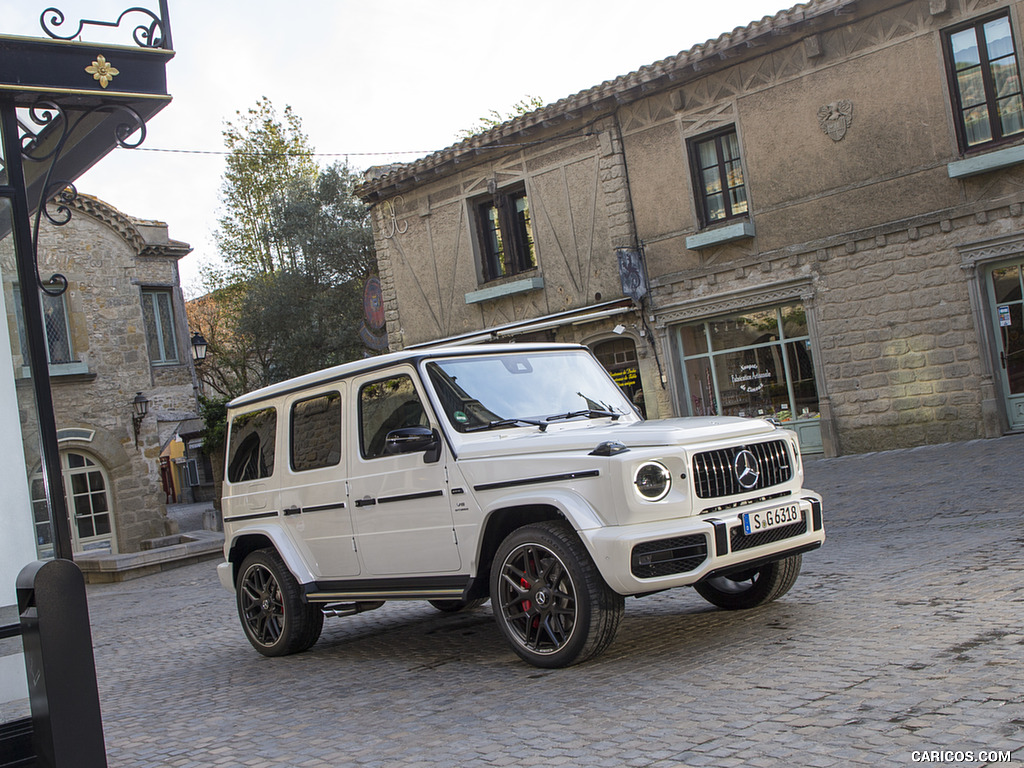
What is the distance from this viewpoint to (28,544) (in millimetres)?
4477

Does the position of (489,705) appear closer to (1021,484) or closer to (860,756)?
(860,756)

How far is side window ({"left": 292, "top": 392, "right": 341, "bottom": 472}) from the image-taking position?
22.5 feet

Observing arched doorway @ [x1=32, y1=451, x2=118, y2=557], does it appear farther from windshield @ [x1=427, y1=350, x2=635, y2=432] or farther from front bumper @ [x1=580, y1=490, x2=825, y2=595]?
front bumper @ [x1=580, y1=490, x2=825, y2=595]

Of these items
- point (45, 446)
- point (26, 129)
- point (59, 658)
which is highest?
point (26, 129)

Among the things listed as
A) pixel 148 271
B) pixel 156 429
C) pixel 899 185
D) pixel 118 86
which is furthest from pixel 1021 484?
pixel 148 271

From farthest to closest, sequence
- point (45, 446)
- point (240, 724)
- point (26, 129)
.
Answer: point (240, 724), point (26, 129), point (45, 446)

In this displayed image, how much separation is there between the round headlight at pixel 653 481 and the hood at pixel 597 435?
6.3 inches

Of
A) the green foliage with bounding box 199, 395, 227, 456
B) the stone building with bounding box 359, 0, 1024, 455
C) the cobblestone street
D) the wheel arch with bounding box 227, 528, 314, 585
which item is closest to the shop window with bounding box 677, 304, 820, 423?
the stone building with bounding box 359, 0, 1024, 455

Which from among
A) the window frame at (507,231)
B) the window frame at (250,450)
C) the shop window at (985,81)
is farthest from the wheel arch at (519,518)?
the window frame at (507,231)

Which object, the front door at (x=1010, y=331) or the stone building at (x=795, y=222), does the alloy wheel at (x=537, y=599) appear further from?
the front door at (x=1010, y=331)

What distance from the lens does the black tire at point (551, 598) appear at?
517 centimetres

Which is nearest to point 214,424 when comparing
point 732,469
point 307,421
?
point 307,421

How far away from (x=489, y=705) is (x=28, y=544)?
7.56 feet

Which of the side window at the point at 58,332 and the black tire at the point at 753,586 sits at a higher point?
the side window at the point at 58,332
